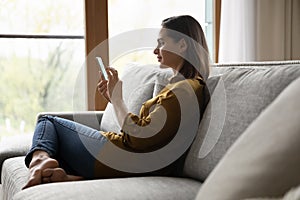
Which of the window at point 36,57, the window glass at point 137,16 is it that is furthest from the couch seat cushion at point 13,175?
the window glass at point 137,16

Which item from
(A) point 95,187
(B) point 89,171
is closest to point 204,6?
(B) point 89,171

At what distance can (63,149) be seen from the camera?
205 centimetres

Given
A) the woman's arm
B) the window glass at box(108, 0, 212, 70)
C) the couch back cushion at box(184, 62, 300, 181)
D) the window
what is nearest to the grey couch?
the couch back cushion at box(184, 62, 300, 181)

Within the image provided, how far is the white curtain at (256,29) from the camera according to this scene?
12.0 ft

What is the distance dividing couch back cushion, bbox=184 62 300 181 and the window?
187cm

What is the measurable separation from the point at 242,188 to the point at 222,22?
302cm

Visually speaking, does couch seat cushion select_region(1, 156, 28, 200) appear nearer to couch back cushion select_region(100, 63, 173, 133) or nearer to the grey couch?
the grey couch

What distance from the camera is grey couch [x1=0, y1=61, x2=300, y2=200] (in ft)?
2.59

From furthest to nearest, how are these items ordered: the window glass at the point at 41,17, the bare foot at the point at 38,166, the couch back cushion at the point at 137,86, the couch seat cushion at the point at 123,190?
the window glass at the point at 41,17 < the couch back cushion at the point at 137,86 < the bare foot at the point at 38,166 < the couch seat cushion at the point at 123,190

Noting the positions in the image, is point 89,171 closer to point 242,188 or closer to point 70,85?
point 242,188

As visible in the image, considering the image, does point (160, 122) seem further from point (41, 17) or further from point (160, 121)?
point (41, 17)

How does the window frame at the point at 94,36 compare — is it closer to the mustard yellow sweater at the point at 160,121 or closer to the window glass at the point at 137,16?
the window glass at the point at 137,16

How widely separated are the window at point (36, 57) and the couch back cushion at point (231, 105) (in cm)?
187

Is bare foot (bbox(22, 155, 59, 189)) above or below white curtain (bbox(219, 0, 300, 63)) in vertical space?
below
